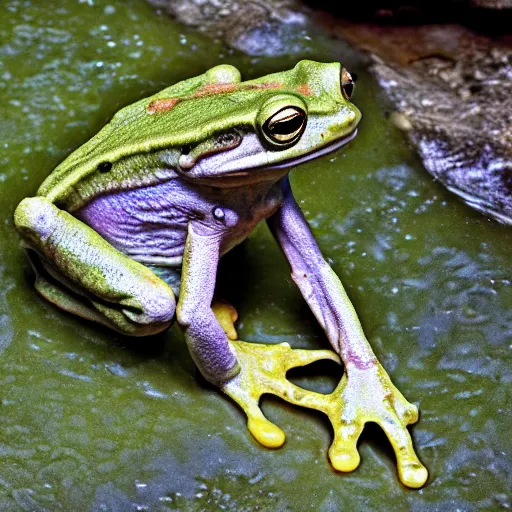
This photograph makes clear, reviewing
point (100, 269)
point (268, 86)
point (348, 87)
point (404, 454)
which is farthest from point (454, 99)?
point (100, 269)

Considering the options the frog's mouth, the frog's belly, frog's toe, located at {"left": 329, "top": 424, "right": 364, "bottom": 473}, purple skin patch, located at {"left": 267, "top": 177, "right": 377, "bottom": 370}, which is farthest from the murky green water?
the frog's mouth

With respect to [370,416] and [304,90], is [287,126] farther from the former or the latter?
[370,416]

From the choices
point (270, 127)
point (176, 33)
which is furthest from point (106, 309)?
point (176, 33)

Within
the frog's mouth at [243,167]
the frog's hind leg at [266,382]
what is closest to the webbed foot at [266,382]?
the frog's hind leg at [266,382]

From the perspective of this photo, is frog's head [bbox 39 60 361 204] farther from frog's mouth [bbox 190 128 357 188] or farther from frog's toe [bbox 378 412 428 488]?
frog's toe [bbox 378 412 428 488]

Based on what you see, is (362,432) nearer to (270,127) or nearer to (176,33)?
(270,127)

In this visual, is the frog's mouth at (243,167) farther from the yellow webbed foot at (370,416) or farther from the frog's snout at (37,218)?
the yellow webbed foot at (370,416)
